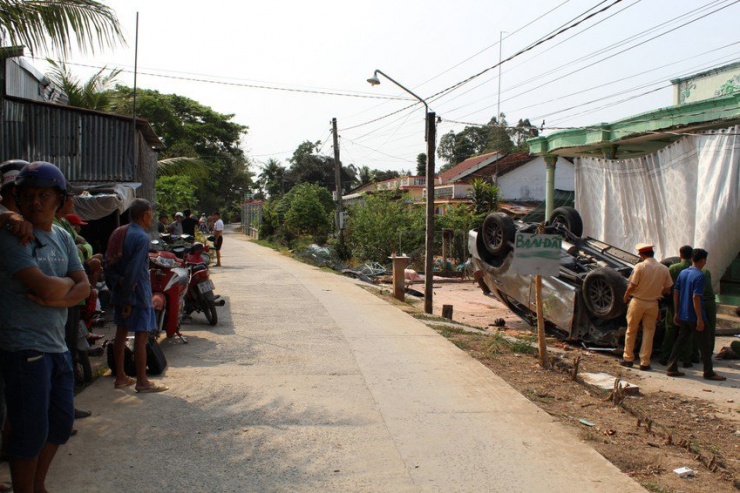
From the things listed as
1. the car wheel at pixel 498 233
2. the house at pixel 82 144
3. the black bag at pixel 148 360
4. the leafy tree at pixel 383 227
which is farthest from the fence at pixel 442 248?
the black bag at pixel 148 360

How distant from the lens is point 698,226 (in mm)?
12008

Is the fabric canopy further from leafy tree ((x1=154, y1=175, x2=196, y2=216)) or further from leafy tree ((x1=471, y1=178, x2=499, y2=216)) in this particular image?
leafy tree ((x1=471, y1=178, x2=499, y2=216))

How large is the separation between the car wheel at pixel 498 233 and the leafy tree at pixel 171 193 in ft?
39.8

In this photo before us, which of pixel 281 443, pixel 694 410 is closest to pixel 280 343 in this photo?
pixel 281 443

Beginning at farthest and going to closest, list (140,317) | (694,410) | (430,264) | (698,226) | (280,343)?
1. (430,264)
2. (698,226)
3. (280,343)
4. (694,410)
5. (140,317)

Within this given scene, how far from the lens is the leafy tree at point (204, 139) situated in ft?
135

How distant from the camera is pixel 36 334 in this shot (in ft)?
10.6

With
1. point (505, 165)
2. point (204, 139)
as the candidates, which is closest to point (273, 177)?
point (204, 139)

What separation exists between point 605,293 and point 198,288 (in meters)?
6.20

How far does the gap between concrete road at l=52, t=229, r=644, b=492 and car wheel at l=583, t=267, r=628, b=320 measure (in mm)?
2979

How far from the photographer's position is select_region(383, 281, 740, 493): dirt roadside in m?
4.73

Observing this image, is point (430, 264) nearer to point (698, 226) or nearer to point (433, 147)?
point (433, 147)

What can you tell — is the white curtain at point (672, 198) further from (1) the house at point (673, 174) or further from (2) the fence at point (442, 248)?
(2) the fence at point (442, 248)

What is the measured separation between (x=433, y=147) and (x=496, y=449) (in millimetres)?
9809
